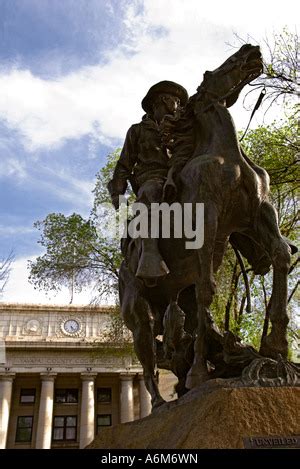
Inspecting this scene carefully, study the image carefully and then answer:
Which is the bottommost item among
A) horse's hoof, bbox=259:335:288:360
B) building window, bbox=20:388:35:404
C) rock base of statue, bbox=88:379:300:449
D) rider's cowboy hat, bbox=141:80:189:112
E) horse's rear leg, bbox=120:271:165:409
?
rock base of statue, bbox=88:379:300:449

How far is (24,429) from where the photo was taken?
43.5 metres

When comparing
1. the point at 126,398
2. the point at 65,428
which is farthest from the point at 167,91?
the point at 65,428

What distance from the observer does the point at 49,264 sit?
19578 millimetres

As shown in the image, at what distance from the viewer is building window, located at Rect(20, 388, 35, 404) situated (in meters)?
46.2

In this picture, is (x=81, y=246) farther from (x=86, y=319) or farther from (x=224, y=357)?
(x=86, y=319)

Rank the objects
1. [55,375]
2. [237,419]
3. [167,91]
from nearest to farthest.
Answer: [237,419] < [167,91] < [55,375]

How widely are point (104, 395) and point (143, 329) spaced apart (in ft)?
153

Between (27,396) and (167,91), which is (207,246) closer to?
(167,91)

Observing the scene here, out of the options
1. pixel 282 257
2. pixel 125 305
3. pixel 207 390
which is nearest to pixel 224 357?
pixel 207 390

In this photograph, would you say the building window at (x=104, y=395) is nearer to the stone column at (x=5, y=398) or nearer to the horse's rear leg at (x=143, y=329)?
the stone column at (x=5, y=398)

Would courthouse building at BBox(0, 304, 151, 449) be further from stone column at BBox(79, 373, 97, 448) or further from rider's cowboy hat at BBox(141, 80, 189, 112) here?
rider's cowboy hat at BBox(141, 80, 189, 112)

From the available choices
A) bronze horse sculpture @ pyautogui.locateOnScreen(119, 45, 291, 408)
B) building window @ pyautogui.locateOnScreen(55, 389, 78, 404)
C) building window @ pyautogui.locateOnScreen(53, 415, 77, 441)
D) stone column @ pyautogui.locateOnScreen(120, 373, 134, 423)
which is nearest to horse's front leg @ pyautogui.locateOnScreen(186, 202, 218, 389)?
bronze horse sculpture @ pyautogui.locateOnScreen(119, 45, 291, 408)

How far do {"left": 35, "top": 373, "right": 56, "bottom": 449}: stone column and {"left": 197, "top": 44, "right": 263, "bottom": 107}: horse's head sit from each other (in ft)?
130
